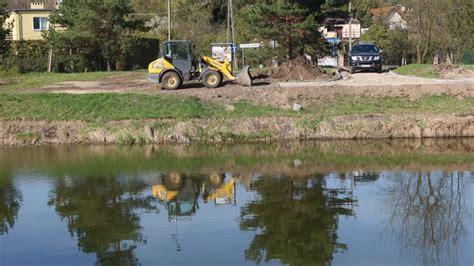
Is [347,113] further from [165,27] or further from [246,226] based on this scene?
[165,27]

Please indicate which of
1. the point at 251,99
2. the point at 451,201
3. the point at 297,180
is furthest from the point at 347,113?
the point at 451,201

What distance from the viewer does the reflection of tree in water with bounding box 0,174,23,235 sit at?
13538 millimetres

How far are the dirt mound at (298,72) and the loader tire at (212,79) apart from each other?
14.7 feet

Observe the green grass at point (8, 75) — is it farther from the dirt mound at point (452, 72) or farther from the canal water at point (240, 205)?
the dirt mound at point (452, 72)

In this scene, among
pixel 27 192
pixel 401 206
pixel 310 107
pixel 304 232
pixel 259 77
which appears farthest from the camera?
pixel 259 77

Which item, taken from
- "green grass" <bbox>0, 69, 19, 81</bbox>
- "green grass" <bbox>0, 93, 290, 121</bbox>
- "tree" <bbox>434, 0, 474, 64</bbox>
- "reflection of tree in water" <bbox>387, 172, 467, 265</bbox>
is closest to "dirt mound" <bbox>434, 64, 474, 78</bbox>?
"green grass" <bbox>0, 93, 290, 121</bbox>

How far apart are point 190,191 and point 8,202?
4.34 meters

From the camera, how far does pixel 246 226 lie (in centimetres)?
1295

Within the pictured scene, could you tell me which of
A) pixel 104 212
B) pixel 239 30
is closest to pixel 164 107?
pixel 104 212

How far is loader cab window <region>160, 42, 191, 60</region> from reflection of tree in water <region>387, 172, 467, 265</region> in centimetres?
1316

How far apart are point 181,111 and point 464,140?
10.6 m

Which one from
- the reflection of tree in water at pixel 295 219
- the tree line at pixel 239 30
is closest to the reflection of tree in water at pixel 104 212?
the reflection of tree in water at pixel 295 219

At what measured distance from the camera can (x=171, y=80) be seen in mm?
28438

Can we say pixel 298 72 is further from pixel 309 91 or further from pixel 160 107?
pixel 160 107
